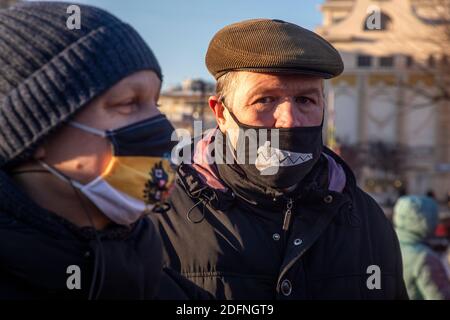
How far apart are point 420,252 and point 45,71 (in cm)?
325

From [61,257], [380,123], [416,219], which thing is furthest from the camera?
[380,123]

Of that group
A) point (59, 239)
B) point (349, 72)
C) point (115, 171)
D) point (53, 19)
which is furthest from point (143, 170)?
point (349, 72)

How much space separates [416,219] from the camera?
4.57 meters

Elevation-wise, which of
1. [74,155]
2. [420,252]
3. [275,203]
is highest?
[74,155]

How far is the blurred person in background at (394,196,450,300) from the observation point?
4.25 metres

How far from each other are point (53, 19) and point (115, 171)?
43 centimetres

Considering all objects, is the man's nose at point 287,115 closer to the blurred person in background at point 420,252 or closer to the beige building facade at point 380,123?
the blurred person in background at point 420,252

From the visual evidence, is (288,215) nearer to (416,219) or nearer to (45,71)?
(45,71)

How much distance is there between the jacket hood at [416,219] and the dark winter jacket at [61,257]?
3.01 m

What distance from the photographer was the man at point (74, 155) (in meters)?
1.70

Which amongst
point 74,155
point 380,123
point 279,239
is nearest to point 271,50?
point 279,239

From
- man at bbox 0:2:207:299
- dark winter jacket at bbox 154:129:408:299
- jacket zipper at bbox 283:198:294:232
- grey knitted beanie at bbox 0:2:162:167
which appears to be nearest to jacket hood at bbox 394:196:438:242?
dark winter jacket at bbox 154:129:408:299
